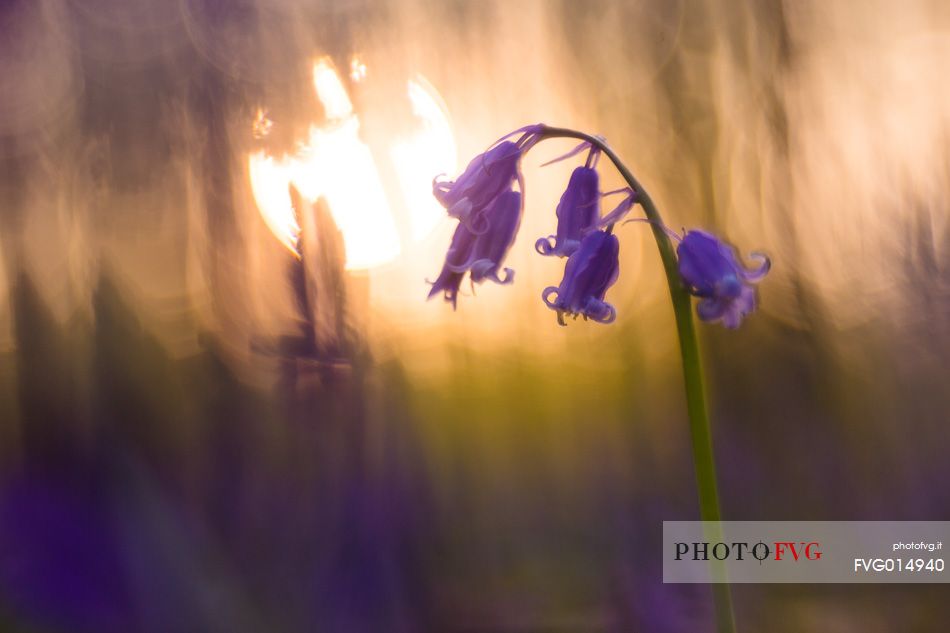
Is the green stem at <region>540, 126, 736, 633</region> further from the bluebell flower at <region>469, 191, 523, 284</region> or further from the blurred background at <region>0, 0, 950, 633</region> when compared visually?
the blurred background at <region>0, 0, 950, 633</region>

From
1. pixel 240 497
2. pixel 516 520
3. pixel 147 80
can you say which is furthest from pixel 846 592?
pixel 147 80

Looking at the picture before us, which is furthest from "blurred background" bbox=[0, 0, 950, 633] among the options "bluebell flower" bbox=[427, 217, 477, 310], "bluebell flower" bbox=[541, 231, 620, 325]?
"bluebell flower" bbox=[541, 231, 620, 325]

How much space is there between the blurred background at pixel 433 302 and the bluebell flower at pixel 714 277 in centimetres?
123

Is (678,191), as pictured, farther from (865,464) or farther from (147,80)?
(147,80)

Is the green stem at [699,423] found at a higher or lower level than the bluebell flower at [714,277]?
lower

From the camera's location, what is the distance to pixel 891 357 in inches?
83.7

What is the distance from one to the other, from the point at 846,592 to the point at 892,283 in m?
0.93

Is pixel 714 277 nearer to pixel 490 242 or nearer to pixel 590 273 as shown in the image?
pixel 590 273

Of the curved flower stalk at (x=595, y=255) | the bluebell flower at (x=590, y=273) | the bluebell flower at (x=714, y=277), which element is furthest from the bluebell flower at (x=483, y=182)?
the bluebell flower at (x=714, y=277)

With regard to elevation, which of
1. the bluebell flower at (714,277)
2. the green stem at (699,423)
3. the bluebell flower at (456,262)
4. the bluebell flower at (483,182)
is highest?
the bluebell flower at (483,182)

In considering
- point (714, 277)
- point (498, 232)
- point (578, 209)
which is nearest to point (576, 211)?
point (578, 209)

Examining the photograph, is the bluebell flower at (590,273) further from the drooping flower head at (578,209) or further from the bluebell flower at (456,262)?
the bluebell flower at (456,262)

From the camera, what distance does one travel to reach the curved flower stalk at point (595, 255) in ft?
2.40

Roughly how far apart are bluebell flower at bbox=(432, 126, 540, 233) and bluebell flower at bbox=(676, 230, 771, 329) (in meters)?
0.25
